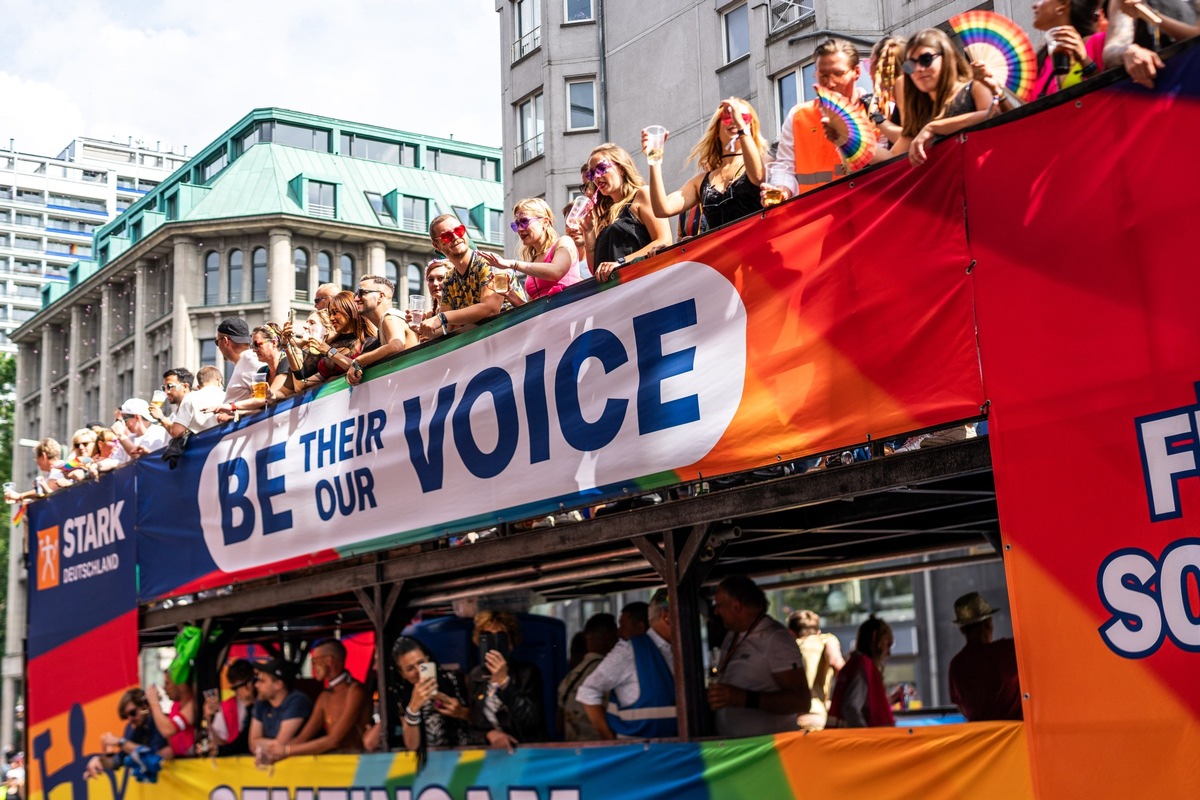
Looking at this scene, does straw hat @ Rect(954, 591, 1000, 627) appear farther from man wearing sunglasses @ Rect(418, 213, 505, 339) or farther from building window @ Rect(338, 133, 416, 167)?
building window @ Rect(338, 133, 416, 167)

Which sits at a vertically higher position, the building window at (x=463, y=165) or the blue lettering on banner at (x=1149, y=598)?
the building window at (x=463, y=165)

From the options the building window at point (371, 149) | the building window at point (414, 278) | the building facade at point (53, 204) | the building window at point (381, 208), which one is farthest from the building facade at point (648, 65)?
the building facade at point (53, 204)

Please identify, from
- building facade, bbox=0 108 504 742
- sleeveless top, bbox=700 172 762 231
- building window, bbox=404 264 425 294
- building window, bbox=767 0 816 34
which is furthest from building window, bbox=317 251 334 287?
sleeveless top, bbox=700 172 762 231

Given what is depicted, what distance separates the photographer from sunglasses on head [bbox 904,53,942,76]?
5750 mm

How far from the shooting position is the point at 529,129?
3128 centimetres

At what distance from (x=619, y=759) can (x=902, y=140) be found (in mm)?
3473

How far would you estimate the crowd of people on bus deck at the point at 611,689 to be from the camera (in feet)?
22.9

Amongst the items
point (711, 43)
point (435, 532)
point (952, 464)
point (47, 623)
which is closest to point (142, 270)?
point (711, 43)

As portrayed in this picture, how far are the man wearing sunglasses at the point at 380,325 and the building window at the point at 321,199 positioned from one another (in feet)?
145

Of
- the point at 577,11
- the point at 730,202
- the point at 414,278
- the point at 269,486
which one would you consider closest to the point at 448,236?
Result: the point at 730,202

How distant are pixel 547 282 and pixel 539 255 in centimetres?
20

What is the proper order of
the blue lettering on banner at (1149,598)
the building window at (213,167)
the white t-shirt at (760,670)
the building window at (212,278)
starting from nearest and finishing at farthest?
the blue lettering on banner at (1149,598)
the white t-shirt at (760,670)
the building window at (212,278)
the building window at (213,167)

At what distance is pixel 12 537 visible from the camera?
56.9 metres

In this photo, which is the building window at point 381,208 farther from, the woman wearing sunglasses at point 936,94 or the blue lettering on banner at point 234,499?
the woman wearing sunglasses at point 936,94
